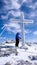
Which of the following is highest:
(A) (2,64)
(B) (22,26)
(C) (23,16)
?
(C) (23,16)

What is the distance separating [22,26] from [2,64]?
40.1 ft

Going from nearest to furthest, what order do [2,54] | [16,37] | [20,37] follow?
[2,54] < [16,37] < [20,37]

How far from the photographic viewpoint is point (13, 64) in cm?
717

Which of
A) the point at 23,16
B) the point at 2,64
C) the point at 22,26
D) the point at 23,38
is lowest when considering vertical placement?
the point at 2,64

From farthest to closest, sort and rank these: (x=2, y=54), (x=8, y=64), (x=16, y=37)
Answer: (x=16, y=37)
(x=2, y=54)
(x=8, y=64)

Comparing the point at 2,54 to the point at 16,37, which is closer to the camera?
the point at 2,54

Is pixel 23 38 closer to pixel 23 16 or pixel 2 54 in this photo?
pixel 23 16

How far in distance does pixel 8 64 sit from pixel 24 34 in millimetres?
12084

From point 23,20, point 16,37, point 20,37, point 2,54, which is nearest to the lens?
point 2,54

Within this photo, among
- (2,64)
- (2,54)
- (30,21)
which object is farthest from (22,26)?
(2,64)

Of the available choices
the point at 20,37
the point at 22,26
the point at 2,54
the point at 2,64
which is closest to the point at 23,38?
the point at 20,37

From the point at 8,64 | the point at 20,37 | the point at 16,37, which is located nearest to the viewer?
the point at 8,64

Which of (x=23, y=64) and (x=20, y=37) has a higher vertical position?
(x=20, y=37)

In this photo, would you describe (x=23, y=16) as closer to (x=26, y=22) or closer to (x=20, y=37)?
(x=26, y=22)
